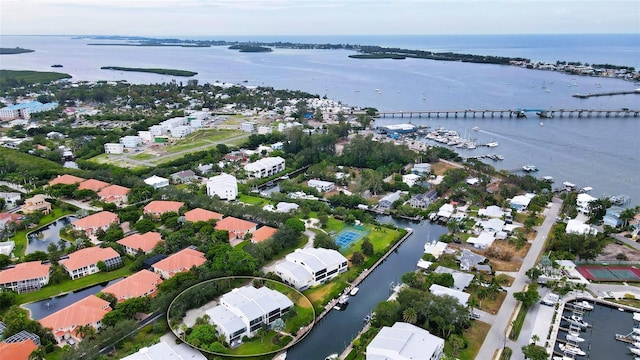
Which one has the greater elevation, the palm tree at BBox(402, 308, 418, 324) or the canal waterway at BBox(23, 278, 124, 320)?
the palm tree at BBox(402, 308, 418, 324)

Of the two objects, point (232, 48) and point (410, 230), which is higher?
point (232, 48)

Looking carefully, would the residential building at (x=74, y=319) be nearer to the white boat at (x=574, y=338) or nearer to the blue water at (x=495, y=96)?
the white boat at (x=574, y=338)

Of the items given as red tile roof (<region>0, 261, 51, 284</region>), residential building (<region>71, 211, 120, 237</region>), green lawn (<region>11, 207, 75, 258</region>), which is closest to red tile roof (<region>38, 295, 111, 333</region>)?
red tile roof (<region>0, 261, 51, 284</region>)

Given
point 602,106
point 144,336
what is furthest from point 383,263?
point 602,106

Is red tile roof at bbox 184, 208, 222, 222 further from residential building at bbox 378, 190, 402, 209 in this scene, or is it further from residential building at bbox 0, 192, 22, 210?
residential building at bbox 0, 192, 22, 210

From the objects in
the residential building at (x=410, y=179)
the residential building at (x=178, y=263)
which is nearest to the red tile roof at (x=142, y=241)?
the residential building at (x=178, y=263)

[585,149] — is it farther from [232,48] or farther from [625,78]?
[232,48]
